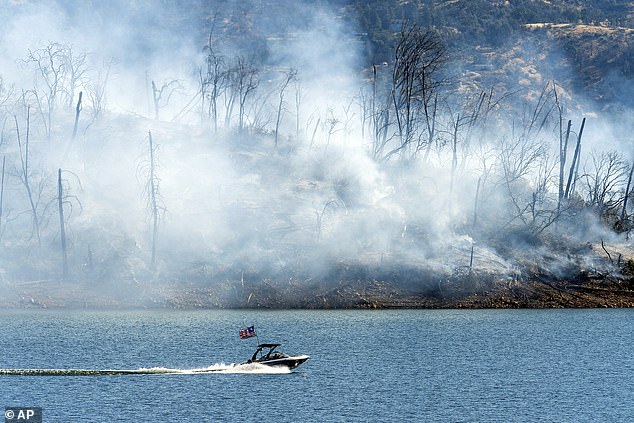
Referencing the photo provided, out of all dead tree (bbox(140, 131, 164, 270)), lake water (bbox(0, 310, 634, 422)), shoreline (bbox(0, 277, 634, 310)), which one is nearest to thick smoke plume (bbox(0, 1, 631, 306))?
dead tree (bbox(140, 131, 164, 270))

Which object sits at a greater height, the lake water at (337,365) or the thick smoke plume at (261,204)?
the thick smoke plume at (261,204)

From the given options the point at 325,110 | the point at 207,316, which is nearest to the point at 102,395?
the point at 207,316

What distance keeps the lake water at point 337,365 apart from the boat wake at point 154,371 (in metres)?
0.35

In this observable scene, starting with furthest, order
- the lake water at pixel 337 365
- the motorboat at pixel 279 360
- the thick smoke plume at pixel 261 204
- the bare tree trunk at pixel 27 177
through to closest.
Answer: the bare tree trunk at pixel 27 177
the thick smoke plume at pixel 261 204
the motorboat at pixel 279 360
the lake water at pixel 337 365

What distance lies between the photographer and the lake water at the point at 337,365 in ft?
200

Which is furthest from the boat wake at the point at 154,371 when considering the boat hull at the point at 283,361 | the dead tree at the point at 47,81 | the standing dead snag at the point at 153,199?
the dead tree at the point at 47,81

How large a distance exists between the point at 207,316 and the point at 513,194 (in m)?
53.4

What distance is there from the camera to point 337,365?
76.8 m

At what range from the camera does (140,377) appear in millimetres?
70375

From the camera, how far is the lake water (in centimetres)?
6091

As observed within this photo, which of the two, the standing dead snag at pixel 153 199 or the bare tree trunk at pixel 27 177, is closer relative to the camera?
the standing dead snag at pixel 153 199

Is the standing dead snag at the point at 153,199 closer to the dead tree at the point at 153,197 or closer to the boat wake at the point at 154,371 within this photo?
the dead tree at the point at 153,197

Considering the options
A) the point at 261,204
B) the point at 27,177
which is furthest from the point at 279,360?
the point at 27,177

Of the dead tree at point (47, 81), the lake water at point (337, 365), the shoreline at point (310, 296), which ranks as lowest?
the lake water at point (337, 365)
